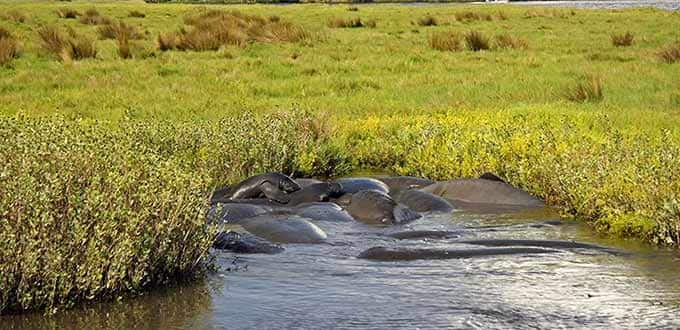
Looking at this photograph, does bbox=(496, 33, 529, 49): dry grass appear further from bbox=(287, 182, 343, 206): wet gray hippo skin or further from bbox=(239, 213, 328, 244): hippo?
bbox=(239, 213, 328, 244): hippo

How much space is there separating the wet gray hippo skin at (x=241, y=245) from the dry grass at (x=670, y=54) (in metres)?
14.9

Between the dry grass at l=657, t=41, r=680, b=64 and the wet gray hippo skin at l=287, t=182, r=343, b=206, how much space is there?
1265cm

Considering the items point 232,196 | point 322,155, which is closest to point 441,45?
point 322,155

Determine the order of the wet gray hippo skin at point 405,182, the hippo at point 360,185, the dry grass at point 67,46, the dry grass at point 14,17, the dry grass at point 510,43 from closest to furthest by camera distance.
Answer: the hippo at point 360,185 → the wet gray hippo skin at point 405,182 → the dry grass at point 67,46 → the dry grass at point 510,43 → the dry grass at point 14,17

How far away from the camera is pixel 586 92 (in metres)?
17.5

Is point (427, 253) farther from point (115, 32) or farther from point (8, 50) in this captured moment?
point (115, 32)

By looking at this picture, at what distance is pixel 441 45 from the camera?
85.8ft

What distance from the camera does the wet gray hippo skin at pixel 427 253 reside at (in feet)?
29.3

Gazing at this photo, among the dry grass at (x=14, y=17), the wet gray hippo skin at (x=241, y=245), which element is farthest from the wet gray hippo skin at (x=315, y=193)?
the dry grass at (x=14, y=17)

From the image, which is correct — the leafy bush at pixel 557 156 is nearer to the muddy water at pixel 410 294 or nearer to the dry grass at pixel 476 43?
the muddy water at pixel 410 294

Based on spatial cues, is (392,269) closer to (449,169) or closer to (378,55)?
(449,169)

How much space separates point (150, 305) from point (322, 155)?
19.9 ft

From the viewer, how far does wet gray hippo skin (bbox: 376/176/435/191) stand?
40.2 ft

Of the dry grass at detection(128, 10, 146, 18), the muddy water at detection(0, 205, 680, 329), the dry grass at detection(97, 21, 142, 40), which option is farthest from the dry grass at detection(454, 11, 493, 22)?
the muddy water at detection(0, 205, 680, 329)
